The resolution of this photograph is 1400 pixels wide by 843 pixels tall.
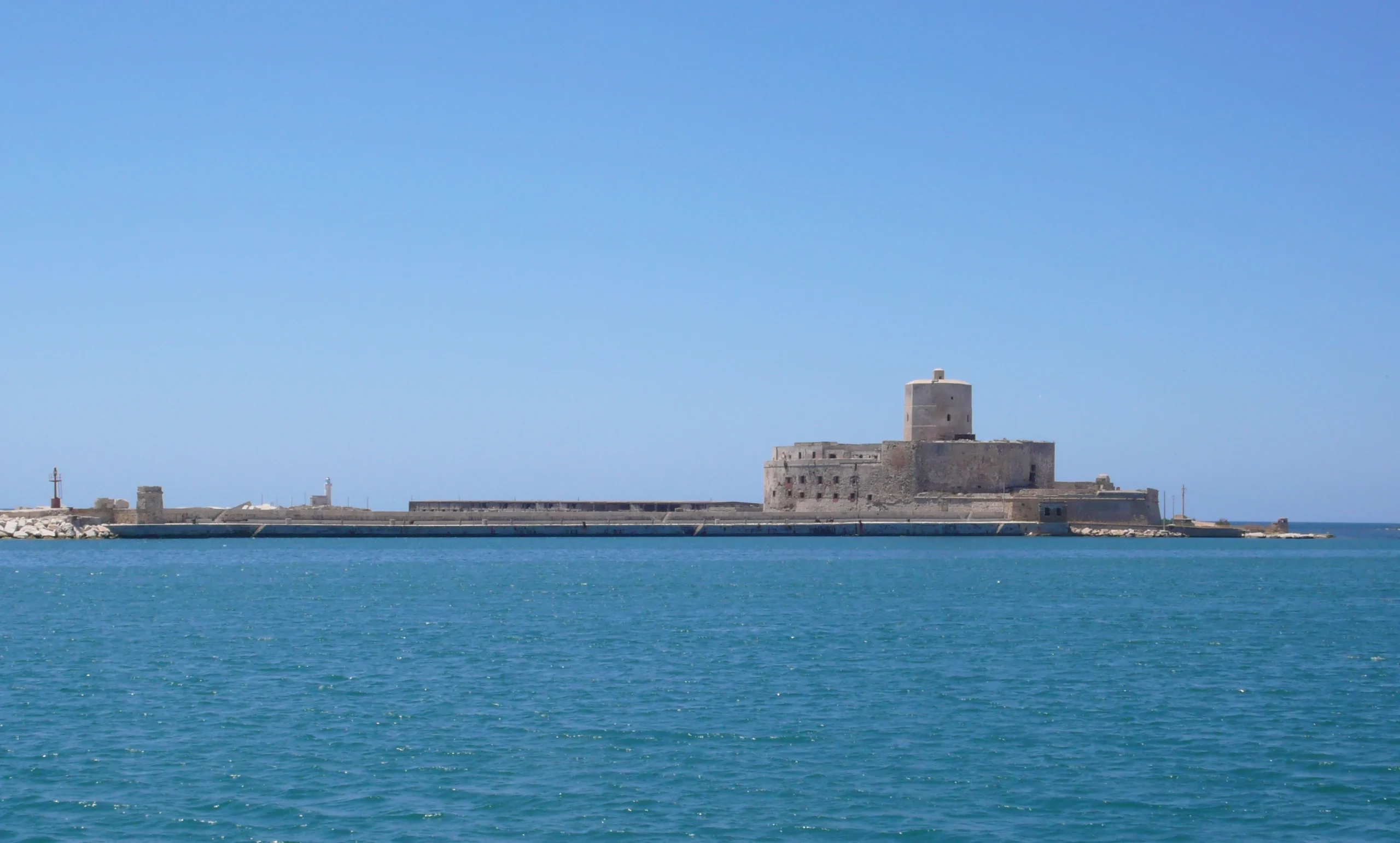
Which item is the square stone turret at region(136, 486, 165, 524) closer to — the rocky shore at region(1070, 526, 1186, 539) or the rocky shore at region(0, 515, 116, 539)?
the rocky shore at region(0, 515, 116, 539)

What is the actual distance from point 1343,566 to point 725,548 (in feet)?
61.2

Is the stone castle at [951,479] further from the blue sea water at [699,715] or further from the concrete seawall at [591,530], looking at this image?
the blue sea water at [699,715]

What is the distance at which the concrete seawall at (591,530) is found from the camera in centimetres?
5328

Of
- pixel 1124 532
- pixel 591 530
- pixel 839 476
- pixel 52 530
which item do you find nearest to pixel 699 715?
pixel 591 530

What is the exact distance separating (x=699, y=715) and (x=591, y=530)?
1597 inches


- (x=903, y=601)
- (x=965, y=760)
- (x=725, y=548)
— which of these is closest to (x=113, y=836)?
(x=965, y=760)

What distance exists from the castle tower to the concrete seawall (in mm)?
3341

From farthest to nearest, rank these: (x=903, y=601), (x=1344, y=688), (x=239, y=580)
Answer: (x=239, y=580) → (x=903, y=601) → (x=1344, y=688)

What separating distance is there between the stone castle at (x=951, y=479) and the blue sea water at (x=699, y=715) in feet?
76.6

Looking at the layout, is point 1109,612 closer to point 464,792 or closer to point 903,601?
point 903,601

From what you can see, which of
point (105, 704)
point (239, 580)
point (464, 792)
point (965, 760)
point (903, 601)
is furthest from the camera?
point (239, 580)

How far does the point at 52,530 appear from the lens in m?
53.8

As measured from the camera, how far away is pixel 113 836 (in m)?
9.98

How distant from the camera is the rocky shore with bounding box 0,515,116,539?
5369cm
